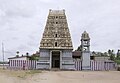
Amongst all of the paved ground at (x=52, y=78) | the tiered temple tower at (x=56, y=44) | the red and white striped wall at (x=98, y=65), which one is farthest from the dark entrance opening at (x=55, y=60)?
the paved ground at (x=52, y=78)

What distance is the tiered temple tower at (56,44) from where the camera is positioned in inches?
2569

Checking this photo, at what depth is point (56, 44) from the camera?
65.7 metres

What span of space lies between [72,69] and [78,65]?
87.8 inches

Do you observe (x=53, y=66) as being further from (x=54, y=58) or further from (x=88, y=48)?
(x=88, y=48)

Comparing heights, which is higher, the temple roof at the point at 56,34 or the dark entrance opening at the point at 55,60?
the temple roof at the point at 56,34

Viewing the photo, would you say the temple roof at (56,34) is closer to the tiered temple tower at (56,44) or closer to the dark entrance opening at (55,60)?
the tiered temple tower at (56,44)

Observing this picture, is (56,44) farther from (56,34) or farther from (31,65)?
(31,65)

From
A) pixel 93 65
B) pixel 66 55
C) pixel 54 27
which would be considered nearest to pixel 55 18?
pixel 54 27

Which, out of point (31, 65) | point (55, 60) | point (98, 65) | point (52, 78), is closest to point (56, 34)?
point (55, 60)

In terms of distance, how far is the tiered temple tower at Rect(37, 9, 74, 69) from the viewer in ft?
214

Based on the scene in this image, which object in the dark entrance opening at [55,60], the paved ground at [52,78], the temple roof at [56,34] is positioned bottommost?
the paved ground at [52,78]

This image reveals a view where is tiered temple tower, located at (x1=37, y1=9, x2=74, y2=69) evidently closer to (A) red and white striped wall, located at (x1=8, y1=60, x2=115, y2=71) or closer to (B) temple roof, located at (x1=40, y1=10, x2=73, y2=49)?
(B) temple roof, located at (x1=40, y1=10, x2=73, y2=49)

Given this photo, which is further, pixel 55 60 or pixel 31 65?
pixel 55 60

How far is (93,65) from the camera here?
217 feet
